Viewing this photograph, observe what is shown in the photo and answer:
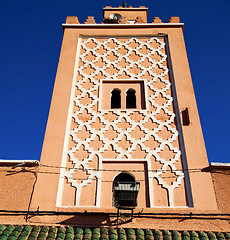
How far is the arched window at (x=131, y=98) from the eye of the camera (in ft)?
20.4

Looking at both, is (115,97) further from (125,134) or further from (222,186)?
(222,186)

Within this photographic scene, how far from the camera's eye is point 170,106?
5980mm

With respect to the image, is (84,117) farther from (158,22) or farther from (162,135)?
(158,22)

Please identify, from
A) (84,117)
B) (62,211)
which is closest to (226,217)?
(62,211)

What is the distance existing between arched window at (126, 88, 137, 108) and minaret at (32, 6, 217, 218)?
2 cm

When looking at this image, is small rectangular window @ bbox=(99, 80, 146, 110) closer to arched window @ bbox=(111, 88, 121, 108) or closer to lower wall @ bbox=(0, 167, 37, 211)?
arched window @ bbox=(111, 88, 121, 108)

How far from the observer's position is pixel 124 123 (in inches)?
226

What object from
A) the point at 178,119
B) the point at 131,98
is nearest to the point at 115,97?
the point at 131,98

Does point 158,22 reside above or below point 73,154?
above

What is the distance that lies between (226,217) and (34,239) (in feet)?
7.72

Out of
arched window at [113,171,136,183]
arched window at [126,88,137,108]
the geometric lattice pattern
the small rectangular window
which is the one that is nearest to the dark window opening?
arched window at [113,171,136,183]

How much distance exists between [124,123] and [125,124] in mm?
30

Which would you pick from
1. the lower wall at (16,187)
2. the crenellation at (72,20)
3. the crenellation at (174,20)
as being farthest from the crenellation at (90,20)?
the lower wall at (16,187)

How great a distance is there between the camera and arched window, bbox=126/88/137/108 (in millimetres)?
6227
